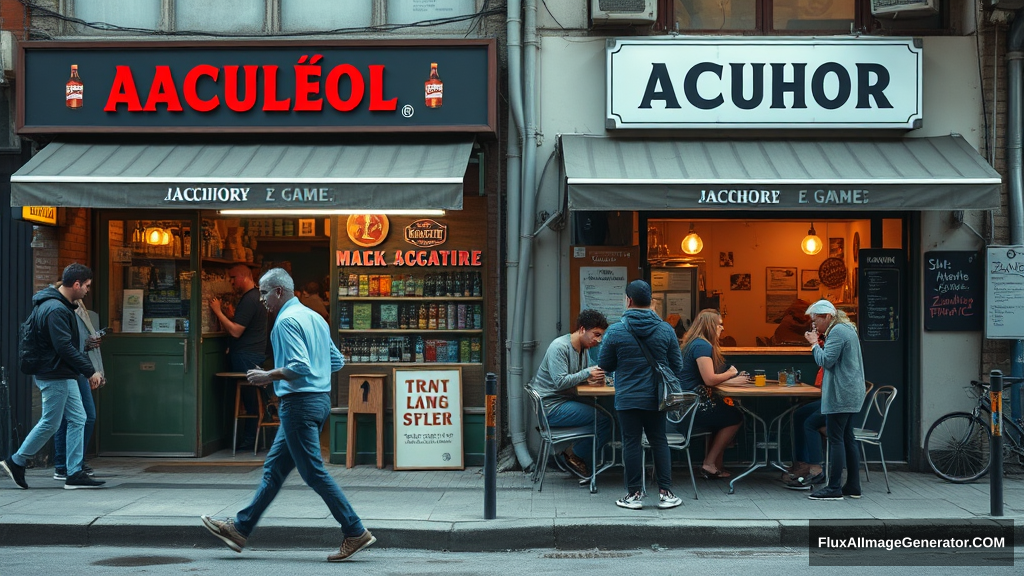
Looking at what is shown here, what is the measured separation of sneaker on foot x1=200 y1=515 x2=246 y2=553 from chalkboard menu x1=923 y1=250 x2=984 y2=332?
6.57m

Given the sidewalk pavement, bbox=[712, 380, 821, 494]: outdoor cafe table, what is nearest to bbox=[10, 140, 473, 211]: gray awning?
the sidewalk pavement

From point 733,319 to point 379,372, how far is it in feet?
12.5

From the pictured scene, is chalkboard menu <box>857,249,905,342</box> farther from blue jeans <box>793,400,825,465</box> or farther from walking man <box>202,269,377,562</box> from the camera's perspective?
walking man <box>202,269,377,562</box>

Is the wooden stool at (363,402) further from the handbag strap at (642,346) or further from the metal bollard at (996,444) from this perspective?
the metal bollard at (996,444)

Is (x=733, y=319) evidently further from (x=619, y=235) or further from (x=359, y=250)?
(x=359, y=250)

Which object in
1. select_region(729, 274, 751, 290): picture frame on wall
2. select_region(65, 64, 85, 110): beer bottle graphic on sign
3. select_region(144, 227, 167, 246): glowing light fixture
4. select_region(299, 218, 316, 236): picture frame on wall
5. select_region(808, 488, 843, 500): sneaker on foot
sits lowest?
select_region(808, 488, 843, 500): sneaker on foot

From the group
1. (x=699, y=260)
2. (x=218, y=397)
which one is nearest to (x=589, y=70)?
(x=699, y=260)

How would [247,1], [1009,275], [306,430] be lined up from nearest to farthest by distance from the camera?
[306,430]
[1009,275]
[247,1]

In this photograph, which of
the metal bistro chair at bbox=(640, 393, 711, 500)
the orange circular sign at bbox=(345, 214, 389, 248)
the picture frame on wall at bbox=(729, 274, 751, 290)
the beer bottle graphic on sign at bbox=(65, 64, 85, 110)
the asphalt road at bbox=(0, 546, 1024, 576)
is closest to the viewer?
the asphalt road at bbox=(0, 546, 1024, 576)

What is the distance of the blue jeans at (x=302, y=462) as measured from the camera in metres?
6.07

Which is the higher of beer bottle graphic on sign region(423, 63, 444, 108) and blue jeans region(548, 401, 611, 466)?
beer bottle graphic on sign region(423, 63, 444, 108)

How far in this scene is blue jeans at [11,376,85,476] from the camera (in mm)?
7973

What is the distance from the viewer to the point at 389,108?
29.5ft

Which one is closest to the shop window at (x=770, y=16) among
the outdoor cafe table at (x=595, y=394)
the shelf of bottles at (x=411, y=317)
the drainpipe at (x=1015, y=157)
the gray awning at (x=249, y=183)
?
the drainpipe at (x=1015, y=157)
